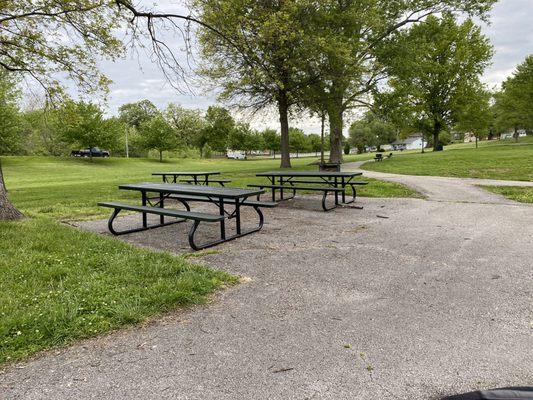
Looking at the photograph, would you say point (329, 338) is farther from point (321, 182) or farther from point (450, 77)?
point (450, 77)

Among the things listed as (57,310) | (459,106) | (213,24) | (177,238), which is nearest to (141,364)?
(57,310)

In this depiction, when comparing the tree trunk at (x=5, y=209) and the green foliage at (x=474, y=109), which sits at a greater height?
the green foliage at (x=474, y=109)

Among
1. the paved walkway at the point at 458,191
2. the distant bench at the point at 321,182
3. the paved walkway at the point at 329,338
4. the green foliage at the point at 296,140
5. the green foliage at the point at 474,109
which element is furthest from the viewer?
the green foliage at the point at 296,140

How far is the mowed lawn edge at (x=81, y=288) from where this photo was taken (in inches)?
103

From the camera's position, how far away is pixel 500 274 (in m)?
3.77

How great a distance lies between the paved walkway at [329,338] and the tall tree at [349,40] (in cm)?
956

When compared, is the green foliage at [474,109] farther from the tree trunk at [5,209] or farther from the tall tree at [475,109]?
the tree trunk at [5,209]

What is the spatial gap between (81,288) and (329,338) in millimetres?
2302

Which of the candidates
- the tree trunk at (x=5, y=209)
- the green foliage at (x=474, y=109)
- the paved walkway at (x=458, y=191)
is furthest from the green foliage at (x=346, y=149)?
the tree trunk at (x=5, y=209)

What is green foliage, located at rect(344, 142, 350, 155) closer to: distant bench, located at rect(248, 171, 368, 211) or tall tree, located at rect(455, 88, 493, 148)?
tall tree, located at rect(455, 88, 493, 148)

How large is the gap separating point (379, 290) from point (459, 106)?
129ft

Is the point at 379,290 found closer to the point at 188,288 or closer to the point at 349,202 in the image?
the point at 188,288

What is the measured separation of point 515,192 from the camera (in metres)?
9.76

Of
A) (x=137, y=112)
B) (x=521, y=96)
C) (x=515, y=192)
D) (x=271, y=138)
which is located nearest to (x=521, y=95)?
(x=521, y=96)
